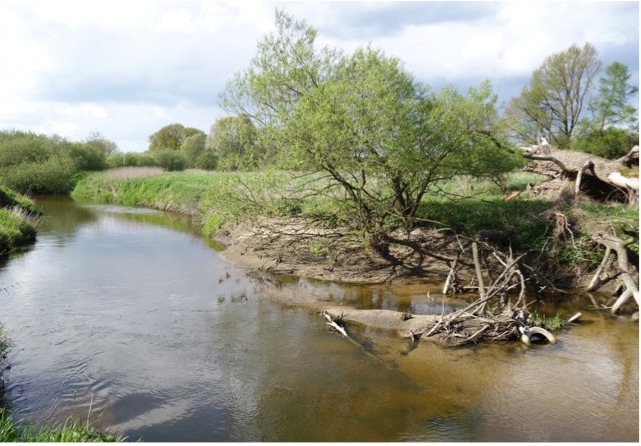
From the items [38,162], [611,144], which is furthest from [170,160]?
[611,144]

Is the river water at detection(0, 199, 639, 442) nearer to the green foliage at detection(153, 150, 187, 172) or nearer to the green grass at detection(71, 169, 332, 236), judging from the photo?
the green grass at detection(71, 169, 332, 236)

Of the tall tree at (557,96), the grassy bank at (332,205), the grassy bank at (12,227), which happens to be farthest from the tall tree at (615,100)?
the grassy bank at (12,227)

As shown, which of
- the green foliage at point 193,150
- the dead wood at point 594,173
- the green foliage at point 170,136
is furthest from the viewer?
the green foliage at point 170,136

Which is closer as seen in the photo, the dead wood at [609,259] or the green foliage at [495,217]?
the dead wood at [609,259]

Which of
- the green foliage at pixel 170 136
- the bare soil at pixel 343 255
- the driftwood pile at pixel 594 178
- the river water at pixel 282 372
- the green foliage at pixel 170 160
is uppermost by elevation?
the green foliage at pixel 170 136

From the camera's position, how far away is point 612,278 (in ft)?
42.9

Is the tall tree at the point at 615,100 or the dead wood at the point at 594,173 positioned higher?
the tall tree at the point at 615,100

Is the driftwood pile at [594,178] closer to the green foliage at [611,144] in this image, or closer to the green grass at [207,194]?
the green grass at [207,194]

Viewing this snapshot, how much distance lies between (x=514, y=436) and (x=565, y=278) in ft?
28.5

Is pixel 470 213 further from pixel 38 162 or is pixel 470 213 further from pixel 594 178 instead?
pixel 38 162

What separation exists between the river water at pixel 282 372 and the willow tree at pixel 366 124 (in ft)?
11.0

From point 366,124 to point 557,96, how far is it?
34899 mm

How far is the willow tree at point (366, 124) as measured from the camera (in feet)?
43.2

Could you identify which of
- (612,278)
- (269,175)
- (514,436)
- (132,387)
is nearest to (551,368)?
(514,436)
